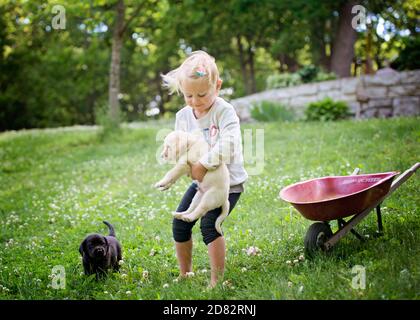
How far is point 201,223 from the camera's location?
3.66m

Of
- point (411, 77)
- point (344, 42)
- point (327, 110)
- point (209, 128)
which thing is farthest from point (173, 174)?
point (344, 42)

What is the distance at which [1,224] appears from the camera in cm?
679

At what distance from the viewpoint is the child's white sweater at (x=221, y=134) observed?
3.43 meters

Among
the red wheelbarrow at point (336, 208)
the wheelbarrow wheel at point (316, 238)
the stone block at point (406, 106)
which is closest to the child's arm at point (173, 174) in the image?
the red wheelbarrow at point (336, 208)

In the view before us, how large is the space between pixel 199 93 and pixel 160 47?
73.7ft

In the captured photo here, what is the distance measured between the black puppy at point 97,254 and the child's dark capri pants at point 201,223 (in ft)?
2.53

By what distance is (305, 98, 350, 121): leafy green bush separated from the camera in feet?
42.4

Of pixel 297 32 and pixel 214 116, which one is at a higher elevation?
pixel 297 32

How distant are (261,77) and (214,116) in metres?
27.6

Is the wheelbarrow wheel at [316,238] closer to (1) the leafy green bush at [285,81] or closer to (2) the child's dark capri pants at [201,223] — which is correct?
(2) the child's dark capri pants at [201,223]

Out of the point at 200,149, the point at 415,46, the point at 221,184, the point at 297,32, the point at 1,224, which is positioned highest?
the point at 297,32

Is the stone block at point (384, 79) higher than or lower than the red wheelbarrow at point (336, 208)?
higher
